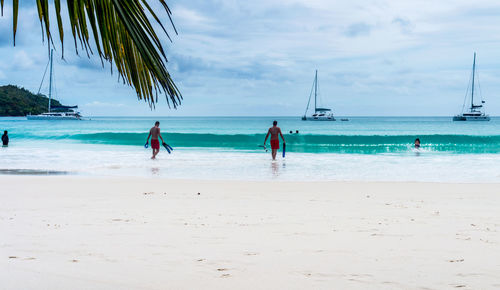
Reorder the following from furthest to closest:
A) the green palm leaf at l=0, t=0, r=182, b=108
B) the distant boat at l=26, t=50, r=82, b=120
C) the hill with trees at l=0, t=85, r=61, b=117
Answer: the distant boat at l=26, t=50, r=82, b=120, the hill with trees at l=0, t=85, r=61, b=117, the green palm leaf at l=0, t=0, r=182, b=108

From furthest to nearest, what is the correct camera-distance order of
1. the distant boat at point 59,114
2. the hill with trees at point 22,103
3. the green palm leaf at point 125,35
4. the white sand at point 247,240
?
the distant boat at point 59,114, the hill with trees at point 22,103, the white sand at point 247,240, the green palm leaf at point 125,35

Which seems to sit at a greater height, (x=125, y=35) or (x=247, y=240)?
(x=125, y=35)

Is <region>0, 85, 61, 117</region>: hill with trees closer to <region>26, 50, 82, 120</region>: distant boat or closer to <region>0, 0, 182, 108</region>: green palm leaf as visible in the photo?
<region>26, 50, 82, 120</region>: distant boat

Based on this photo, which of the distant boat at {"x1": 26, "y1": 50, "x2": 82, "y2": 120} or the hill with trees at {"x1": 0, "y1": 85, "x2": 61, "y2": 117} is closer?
the hill with trees at {"x1": 0, "y1": 85, "x2": 61, "y2": 117}

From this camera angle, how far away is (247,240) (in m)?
5.15

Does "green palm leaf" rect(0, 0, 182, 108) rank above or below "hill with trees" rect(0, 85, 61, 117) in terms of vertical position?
below

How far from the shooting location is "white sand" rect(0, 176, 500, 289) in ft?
12.3

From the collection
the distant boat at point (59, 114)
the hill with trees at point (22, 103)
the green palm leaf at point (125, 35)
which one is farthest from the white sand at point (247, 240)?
the distant boat at point (59, 114)

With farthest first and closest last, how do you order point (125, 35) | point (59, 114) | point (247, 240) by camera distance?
1. point (59, 114)
2. point (247, 240)
3. point (125, 35)

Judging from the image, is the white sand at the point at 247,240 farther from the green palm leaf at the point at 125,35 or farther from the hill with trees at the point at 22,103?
the hill with trees at the point at 22,103

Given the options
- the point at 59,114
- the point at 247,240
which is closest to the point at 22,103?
the point at 59,114

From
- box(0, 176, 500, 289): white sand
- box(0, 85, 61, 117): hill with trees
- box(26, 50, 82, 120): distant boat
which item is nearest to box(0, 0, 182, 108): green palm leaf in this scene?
box(0, 176, 500, 289): white sand

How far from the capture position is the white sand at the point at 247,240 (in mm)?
3742

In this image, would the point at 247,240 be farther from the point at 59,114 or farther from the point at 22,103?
the point at 22,103
